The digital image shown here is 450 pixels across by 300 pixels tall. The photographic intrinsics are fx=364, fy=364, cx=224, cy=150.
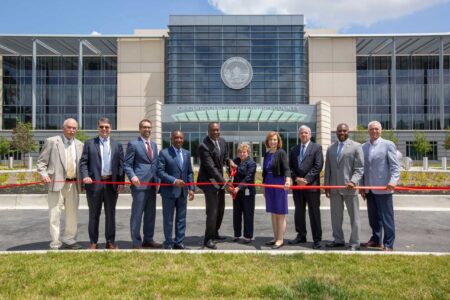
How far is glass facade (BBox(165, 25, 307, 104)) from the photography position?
146ft

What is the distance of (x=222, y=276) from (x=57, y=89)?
52242 mm

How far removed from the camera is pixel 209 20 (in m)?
44.6

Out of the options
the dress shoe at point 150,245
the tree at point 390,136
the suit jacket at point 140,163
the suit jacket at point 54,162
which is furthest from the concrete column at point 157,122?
the suit jacket at point 140,163

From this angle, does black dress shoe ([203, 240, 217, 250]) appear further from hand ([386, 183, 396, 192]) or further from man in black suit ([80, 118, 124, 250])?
hand ([386, 183, 396, 192])

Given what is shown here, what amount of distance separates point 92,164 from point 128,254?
1.60m

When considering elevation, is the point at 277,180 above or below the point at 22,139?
below

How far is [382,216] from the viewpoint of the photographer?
5906 mm

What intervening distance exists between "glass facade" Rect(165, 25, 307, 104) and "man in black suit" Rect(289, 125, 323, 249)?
126ft

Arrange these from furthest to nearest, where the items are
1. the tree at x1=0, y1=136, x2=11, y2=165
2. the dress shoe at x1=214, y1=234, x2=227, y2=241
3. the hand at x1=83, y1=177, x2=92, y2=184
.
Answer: the tree at x1=0, y1=136, x2=11, y2=165
the dress shoe at x1=214, y1=234, x2=227, y2=241
the hand at x1=83, y1=177, x2=92, y2=184

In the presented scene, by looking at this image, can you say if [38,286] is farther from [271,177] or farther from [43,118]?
[43,118]

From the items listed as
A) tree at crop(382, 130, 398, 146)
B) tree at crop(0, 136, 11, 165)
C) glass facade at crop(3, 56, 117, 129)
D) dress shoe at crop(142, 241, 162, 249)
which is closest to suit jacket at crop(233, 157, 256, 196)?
dress shoe at crop(142, 241, 162, 249)

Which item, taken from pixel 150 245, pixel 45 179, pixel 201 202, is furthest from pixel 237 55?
pixel 45 179

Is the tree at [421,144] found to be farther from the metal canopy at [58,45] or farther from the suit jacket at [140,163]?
the suit jacket at [140,163]

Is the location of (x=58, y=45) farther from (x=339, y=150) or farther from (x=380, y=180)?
(x=380, y=180)
